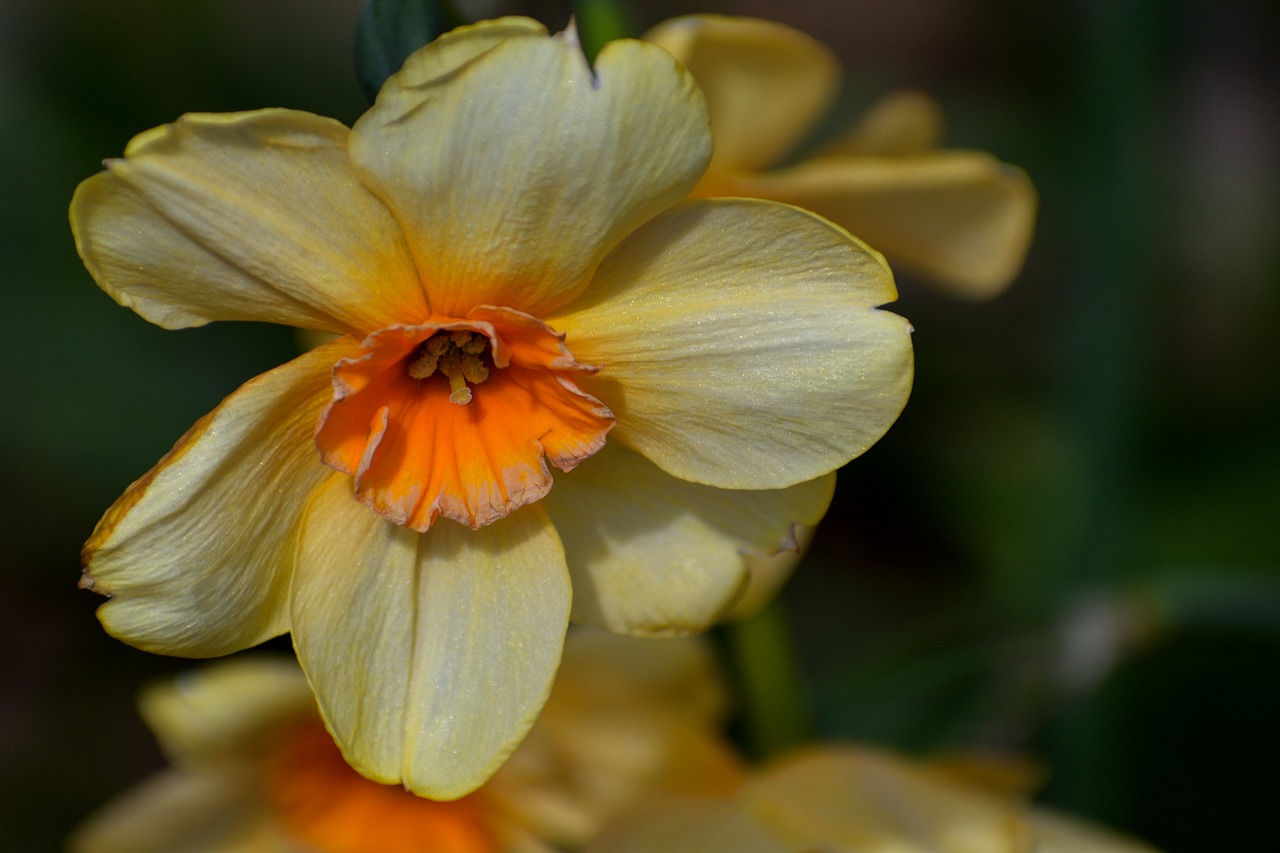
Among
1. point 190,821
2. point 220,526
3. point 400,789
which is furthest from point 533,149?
point 190,821

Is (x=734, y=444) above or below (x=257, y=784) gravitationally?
above

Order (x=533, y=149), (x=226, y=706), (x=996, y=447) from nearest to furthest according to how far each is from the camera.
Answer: (x=533, y=149) < (x=226, y=706) < (x=996, y=447)

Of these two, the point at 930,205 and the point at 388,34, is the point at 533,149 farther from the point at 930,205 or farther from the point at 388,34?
the point at 930,205

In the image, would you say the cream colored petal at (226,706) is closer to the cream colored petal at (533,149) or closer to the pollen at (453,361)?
the pollen at (453,361)

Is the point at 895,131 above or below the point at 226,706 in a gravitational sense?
above

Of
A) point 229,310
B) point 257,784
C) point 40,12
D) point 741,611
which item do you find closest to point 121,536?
point 229,310

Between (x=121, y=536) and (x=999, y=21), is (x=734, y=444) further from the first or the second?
(x=999, y=21)

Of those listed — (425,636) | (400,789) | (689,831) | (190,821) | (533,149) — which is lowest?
(190,821)

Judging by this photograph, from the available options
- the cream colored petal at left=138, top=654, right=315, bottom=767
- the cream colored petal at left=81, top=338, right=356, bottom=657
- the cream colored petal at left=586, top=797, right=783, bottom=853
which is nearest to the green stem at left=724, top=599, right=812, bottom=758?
the cream colored petal at left=586, top=797, right=783, bottom=853
